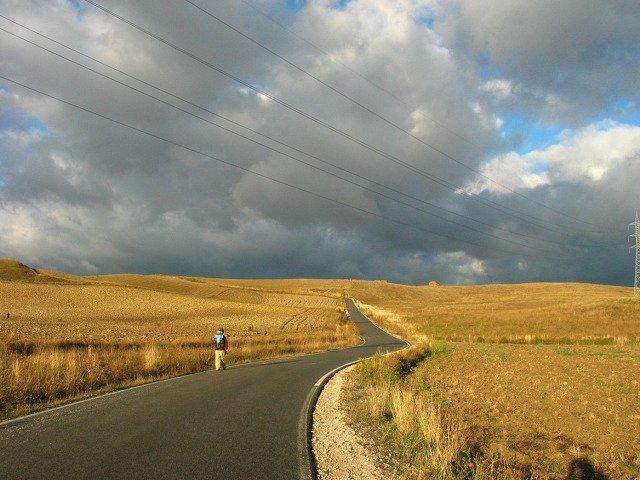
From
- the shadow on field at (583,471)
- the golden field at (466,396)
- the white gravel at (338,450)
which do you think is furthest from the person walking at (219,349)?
the shadow on field at (583,471)

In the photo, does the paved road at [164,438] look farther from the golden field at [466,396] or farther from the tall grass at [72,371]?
the golden field at [466,396]

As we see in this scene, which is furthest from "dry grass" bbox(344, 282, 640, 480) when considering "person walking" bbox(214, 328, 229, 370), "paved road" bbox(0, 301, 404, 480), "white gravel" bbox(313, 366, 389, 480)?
"person walking" bbox(214, 328, 229, 370)

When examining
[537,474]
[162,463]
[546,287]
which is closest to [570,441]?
[537,474]

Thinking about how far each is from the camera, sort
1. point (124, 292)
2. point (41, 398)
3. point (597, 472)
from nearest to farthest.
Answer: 1. point (597, 472)
2. point (41, 398)
3. point (124, 292)

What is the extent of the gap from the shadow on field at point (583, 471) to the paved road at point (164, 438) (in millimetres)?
5802

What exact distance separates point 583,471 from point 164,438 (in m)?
8.75

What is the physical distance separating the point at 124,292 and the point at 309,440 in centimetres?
10019

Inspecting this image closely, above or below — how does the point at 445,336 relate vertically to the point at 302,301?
below

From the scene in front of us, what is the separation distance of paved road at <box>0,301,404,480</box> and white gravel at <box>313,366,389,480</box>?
37cm

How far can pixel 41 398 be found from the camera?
12375 millimetres

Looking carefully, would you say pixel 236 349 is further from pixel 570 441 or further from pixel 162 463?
pixel 162 463

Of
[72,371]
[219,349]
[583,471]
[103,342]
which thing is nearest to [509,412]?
[583,471]

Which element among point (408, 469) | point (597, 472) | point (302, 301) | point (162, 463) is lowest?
point (597, 472)

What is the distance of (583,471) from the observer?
10.5 metres
